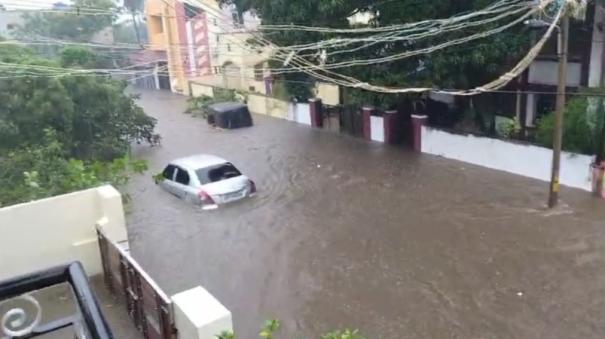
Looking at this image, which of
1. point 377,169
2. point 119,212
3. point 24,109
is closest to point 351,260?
point 119,212

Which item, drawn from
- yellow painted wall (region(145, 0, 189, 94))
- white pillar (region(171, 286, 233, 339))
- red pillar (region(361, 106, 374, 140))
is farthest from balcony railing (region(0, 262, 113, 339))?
yellow painted wall (region(145, 0, 189, 94))

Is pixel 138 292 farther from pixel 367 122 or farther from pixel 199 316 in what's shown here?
pixel 367 122

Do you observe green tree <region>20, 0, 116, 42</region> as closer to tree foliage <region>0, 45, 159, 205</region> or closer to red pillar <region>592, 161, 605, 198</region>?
tree foliage <region>0, 45, 159, 205</region>

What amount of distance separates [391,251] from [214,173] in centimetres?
563

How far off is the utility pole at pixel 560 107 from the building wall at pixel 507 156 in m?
1.14

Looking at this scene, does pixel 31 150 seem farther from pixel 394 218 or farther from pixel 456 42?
pixel 456 42

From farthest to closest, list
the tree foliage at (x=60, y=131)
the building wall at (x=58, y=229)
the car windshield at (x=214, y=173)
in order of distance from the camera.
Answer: the car windshield at (x=214, y=173)
the tree foliage at (x=60, y=131)
the building wall at (x=58, y=229)

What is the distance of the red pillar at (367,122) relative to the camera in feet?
66.9

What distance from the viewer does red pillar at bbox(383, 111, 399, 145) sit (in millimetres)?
19500

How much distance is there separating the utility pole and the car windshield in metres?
7.60

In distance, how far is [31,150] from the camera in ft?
42.8

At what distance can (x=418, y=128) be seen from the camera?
59.8 ft

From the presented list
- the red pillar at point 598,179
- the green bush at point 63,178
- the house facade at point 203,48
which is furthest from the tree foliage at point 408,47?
the house facade at point 203,48

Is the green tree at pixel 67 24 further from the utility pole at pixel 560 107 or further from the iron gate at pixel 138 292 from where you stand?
the iron gate at pixel 138 292
